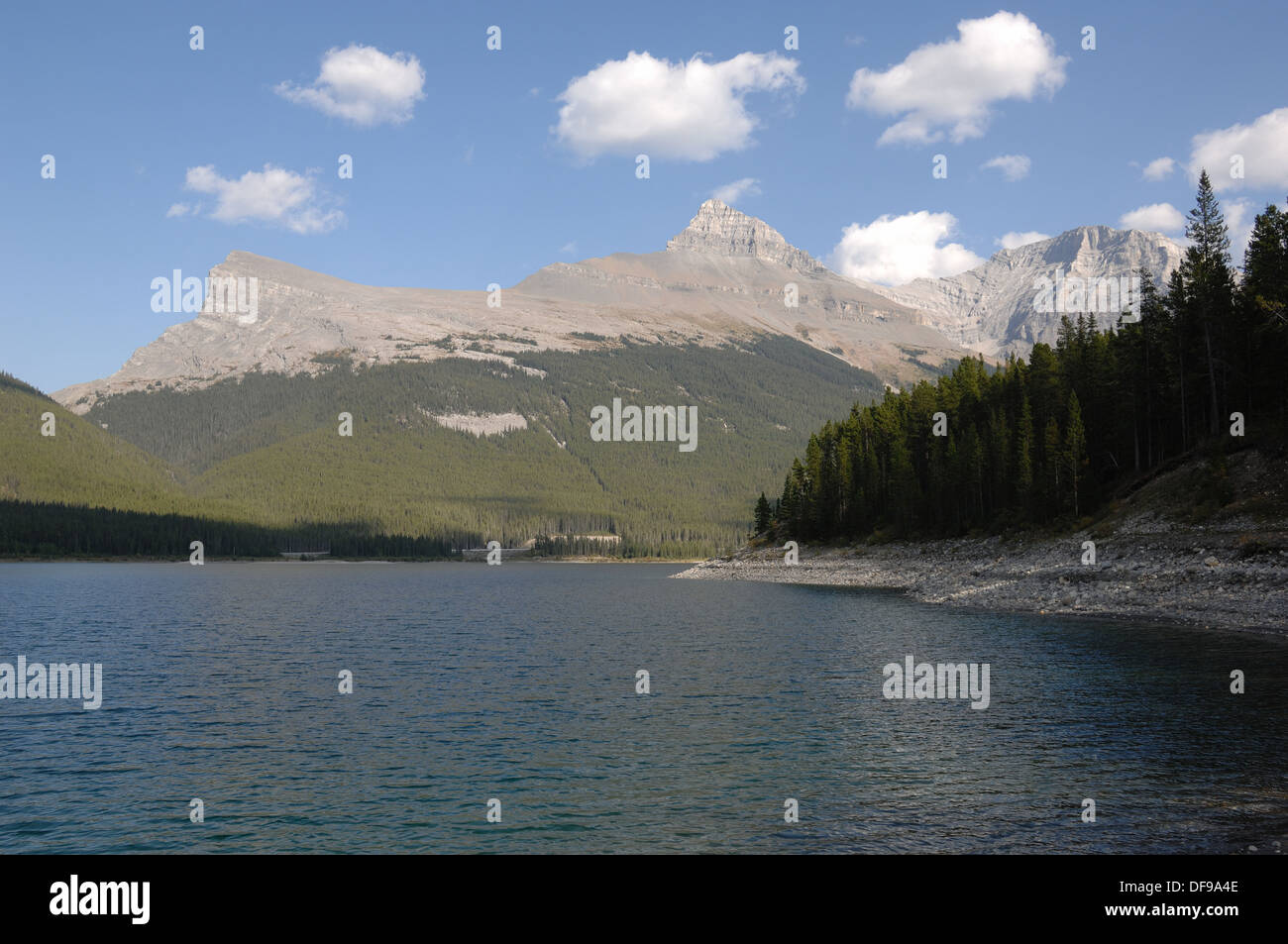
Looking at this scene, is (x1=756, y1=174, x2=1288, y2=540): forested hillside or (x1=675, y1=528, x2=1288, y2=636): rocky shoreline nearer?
(x1=675, y1=528, x2=1288, y2=636): rocky shoreline

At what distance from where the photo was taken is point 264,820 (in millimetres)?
21375

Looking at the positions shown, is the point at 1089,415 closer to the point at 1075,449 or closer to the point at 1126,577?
the point at 1075,449

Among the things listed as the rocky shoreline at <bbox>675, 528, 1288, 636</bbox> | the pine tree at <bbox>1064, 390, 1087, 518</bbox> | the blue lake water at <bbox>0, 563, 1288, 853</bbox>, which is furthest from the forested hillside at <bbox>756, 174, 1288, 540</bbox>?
the blue lake water at <bbox>0, 563, 1288, 853</bbox>

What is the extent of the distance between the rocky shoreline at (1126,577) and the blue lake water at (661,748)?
5.45 meters

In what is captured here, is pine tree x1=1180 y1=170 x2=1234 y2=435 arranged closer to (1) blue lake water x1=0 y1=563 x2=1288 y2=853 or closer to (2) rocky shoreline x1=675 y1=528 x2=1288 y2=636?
(2) rocky shoreline x1=675 y1=528 x2=1288 y2=636

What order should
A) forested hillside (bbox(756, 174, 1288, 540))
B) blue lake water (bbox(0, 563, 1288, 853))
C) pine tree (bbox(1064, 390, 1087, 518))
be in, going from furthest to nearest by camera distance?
1. pine tree (bbox(1064, 390, 1087, 518))
2. forested hillside (bbox(756, 174, 1288, 540))
3. blue lake water (bbox(0, 563, 1288, 853))

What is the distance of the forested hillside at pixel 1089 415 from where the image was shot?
79250 mm

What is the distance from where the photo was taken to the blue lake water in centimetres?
2011

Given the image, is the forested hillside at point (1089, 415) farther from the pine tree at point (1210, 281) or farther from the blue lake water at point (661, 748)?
the blue lake water at point (661, 748)

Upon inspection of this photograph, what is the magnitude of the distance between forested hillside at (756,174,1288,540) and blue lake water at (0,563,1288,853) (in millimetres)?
41085

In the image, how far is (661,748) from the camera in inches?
1111

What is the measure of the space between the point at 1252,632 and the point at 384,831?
51.0m

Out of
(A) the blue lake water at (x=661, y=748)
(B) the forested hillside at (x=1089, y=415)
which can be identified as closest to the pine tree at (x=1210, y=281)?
(B) the forested hillside at (x=1089, y=415)
